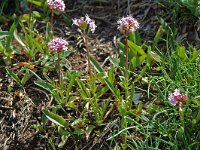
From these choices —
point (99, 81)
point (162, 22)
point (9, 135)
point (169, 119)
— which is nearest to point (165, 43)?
point (162, 22)

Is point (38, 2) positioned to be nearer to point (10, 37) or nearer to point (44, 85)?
point (10, 37)

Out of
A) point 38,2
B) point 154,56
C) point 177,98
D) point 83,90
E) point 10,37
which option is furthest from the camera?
point 38,2

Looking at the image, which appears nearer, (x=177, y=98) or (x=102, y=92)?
(x=177, y=98)

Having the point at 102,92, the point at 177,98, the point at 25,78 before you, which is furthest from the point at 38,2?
the point at 177,98

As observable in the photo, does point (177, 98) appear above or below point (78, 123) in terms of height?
above

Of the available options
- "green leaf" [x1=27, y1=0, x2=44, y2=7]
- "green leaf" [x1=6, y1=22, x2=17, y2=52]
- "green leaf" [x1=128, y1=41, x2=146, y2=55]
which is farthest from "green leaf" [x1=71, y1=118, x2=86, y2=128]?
"green leaf" [x1=27, y1=0, x2=44, y2=7]

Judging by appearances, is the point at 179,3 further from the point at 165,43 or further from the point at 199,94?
the point at 199,94

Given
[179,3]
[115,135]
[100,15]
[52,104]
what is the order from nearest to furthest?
[115,135] < [52,104] < [179,3] < [100,15]

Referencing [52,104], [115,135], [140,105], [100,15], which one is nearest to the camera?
[115,135]
